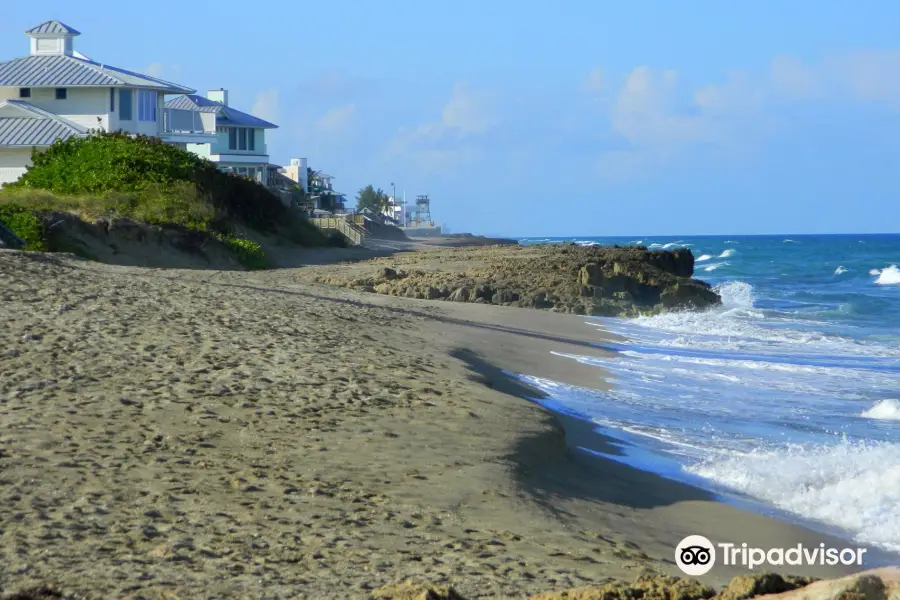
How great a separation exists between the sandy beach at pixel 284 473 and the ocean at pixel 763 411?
63 centimetres

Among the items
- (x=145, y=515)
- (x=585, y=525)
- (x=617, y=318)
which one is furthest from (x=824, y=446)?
(x=617, y=318)

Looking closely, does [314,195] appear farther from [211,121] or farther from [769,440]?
[769,440]

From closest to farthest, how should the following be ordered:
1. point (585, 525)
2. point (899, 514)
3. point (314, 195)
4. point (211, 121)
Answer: point (585, 525) < point (899, 514) < point (211, 121) < point (314, 195)

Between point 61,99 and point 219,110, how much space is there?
16237 millimetres

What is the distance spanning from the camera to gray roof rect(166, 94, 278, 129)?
59.5 meters

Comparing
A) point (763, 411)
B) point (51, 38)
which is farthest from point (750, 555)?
point (51, 38)

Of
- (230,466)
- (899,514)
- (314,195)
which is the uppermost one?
(314,195)

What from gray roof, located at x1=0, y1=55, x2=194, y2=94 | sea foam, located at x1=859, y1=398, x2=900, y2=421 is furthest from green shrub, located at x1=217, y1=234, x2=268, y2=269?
sea foam, located at x1=859, y1=398, x2=900, y2=421

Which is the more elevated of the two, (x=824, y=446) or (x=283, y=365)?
(x=283, y=365)

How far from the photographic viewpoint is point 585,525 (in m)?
6.82

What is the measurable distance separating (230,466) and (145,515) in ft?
3.87

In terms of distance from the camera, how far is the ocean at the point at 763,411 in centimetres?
888

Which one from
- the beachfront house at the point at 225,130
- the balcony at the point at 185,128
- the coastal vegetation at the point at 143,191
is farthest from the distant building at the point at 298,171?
the coastal vegetation at the point at 143,191

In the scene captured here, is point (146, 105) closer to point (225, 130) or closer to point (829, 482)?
point (225, 130)
